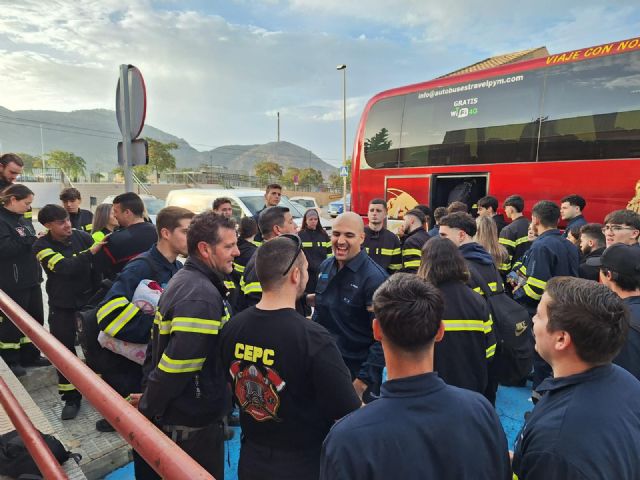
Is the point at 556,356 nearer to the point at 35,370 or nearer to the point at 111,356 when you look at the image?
the point at 111,356

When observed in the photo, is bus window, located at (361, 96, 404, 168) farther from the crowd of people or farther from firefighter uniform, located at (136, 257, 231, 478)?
firefighter uniform, located at (136, 257, 231, 478)

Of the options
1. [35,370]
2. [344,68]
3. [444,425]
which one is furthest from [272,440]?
[344,68]

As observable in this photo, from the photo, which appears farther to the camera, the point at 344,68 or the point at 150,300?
the point at 344,68

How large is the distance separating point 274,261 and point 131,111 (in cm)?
295

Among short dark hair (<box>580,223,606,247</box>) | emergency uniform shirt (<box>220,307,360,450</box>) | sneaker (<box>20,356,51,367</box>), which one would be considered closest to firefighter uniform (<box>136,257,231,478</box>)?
emergency uniform shirt (<box>220,307,360,450</box>)

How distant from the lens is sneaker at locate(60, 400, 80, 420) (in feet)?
11.2

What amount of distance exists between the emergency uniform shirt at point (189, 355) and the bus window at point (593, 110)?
6.35 metres

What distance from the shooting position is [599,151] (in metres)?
6.05

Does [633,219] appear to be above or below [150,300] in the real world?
above

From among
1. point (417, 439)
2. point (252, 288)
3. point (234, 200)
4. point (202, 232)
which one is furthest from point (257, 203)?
point (417, 439)

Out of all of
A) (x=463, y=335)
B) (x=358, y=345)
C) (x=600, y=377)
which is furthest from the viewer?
(x=358, y=345)

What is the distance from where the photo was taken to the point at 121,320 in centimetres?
239

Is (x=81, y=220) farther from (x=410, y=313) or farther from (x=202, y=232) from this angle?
(x=410, y=313)

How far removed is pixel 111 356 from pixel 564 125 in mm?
7007
